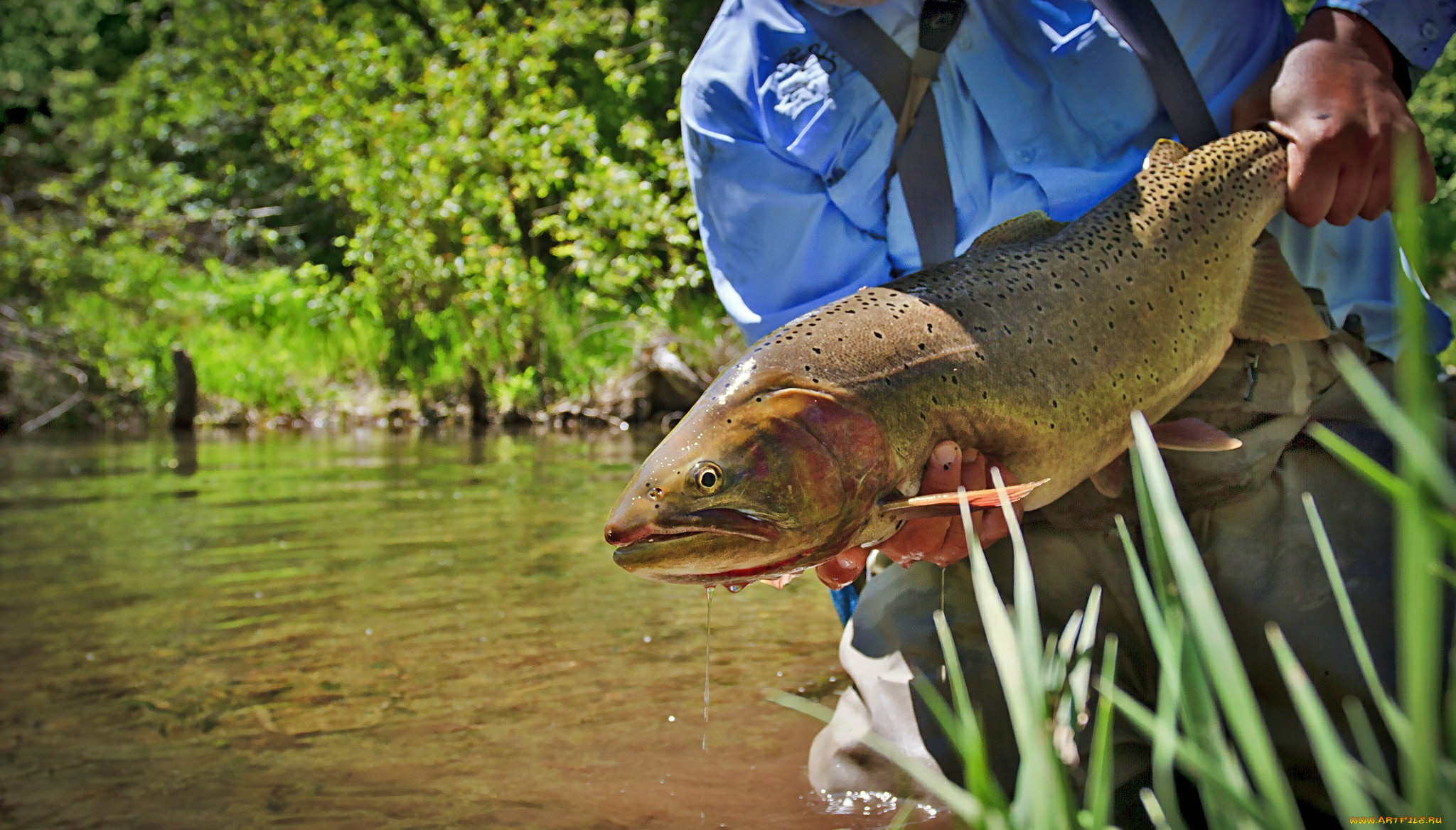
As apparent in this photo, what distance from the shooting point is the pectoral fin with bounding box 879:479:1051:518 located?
1.56 metres

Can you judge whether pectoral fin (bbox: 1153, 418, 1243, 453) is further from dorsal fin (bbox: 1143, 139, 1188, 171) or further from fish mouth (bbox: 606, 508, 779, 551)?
fish mouth (bbox: 606, 508, 779, 551)

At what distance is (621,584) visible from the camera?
435 cm

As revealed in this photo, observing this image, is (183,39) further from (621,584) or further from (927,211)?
(927,211)

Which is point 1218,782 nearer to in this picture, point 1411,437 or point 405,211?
point 1411,437

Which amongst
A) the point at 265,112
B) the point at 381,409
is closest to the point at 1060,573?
the point at 381,409

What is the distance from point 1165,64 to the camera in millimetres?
2230

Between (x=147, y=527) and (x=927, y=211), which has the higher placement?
(x=927, y=211)

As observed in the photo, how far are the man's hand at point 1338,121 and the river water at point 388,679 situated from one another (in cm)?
144

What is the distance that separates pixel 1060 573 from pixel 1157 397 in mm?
470

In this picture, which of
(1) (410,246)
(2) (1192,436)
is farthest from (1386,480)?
(1) (410,246)

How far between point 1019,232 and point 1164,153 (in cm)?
37

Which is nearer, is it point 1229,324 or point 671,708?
point 1229,324

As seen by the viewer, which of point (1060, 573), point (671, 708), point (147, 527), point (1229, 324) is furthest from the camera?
point (147, 527)

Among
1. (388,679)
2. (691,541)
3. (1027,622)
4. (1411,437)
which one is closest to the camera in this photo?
(1411,437)
